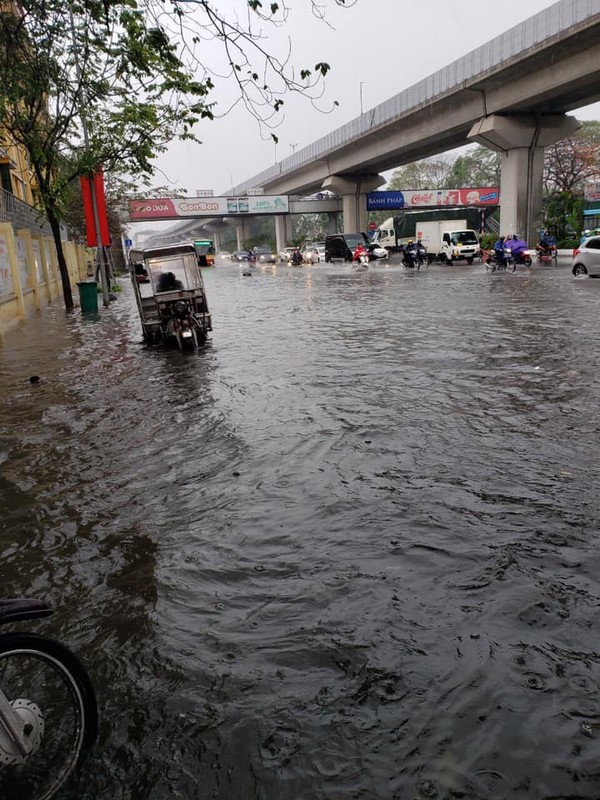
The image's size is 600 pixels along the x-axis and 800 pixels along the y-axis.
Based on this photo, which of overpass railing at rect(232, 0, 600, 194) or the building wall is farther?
overpass railing at rect(232, 0, 600, 194)

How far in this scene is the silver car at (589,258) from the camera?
2383 cm

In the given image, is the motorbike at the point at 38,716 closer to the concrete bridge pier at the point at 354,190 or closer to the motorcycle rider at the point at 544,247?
the motorcycle rider at the point at 544,247

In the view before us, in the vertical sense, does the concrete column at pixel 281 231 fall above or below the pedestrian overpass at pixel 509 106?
below

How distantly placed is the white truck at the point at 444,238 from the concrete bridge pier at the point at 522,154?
97.4 inches

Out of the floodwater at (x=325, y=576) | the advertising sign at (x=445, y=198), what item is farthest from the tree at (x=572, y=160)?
the floodwater at (x=325, y=576)

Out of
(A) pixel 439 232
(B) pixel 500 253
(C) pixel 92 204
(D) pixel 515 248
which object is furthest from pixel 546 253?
(C) pixel 92 204

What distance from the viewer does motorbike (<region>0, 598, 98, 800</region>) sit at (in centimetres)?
229

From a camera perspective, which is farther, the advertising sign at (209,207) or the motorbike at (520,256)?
the advertising sign at (209,207)

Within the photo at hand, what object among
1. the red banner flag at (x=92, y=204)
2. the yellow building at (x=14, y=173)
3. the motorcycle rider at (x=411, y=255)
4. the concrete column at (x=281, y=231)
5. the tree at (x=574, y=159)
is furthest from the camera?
the concrete column at (x=281, y=231)

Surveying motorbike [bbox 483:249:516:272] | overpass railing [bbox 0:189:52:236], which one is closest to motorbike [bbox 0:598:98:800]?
overpass railing [bbox 0:189:52:236]

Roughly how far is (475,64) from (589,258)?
15.8 m

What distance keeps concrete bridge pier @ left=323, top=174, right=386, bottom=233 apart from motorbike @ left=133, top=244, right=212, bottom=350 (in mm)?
50051

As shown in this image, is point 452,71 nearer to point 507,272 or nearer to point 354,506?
point 507,272

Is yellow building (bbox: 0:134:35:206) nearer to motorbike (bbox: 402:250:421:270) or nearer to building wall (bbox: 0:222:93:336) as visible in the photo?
building wall (bbox: 0:222:93:336)
